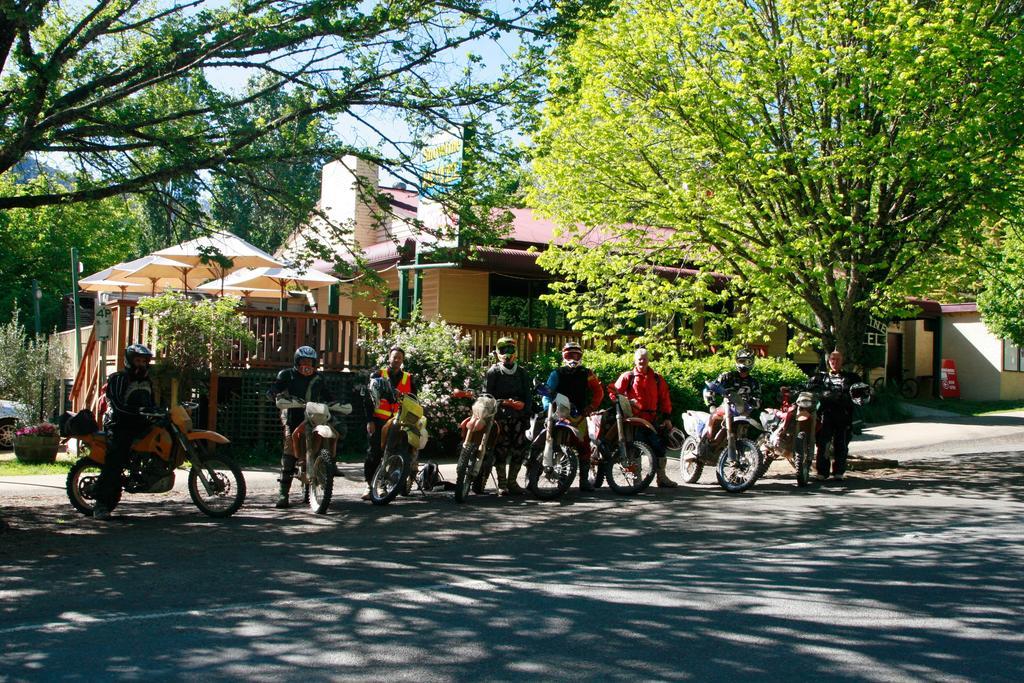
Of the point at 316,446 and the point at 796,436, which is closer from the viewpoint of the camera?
the point at 316,446

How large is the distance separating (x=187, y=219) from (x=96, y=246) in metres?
28.1

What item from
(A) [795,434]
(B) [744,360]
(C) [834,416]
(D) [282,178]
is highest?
(D) [282,178]

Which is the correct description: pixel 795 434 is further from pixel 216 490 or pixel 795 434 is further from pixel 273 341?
pixel 273 341

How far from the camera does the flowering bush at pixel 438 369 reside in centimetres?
1608

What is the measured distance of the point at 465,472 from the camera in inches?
440

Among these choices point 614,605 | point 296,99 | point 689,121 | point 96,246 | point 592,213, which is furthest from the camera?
point 96,246

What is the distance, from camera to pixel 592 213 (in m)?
15.8

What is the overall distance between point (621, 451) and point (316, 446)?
138 inches

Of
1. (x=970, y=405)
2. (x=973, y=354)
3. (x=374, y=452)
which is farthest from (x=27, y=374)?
(x=973, y=354)

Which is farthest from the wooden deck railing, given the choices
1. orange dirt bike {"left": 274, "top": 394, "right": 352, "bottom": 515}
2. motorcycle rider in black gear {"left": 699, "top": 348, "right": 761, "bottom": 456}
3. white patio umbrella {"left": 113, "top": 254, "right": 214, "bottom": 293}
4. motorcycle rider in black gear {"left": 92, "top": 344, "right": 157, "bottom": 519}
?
motorcycle rider in black gear {"left": 699, "top": 348, "right": 761, "bottom": 456}

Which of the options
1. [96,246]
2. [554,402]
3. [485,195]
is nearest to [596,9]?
[485,195]

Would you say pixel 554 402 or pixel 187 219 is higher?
pixel 187 219

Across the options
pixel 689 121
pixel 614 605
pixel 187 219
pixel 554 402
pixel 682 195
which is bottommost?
pixel 614 605

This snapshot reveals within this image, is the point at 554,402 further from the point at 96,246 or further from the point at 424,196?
the point at 96,246
